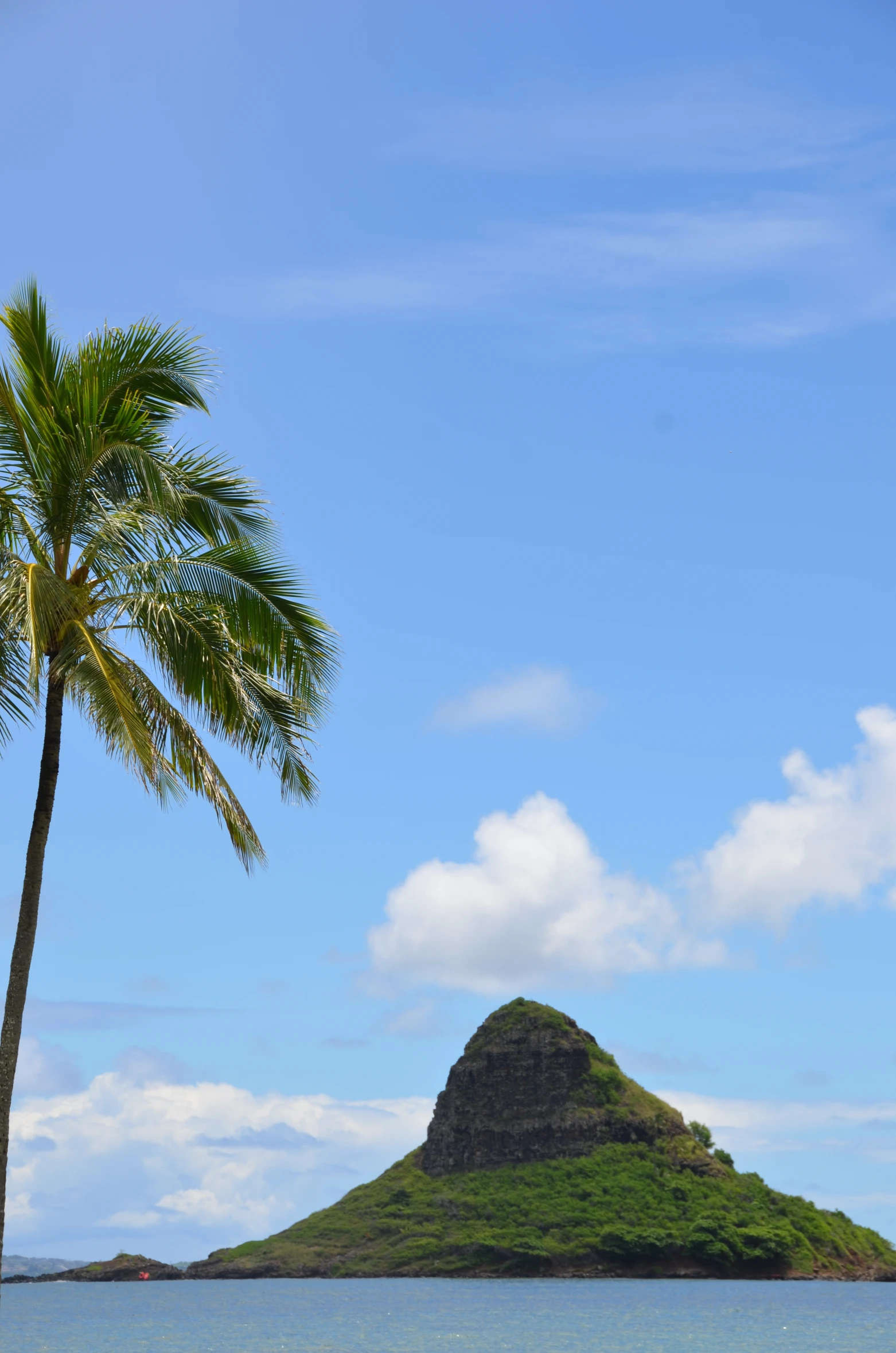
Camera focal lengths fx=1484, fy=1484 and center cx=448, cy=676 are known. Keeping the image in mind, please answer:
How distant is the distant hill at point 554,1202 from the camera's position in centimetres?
13288

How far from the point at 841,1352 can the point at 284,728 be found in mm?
47877

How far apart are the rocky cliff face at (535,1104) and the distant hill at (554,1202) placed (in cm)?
16

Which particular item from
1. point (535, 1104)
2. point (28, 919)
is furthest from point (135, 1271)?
point (28, 919)

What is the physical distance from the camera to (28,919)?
12.4 metres

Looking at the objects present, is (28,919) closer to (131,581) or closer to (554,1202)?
(131,581)

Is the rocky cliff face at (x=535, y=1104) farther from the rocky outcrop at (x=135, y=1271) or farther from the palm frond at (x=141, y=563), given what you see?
the palm frond at (x=141, y=563)

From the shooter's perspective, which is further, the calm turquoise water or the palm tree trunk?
the calm turquoise water

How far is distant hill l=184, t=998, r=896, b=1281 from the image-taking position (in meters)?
133

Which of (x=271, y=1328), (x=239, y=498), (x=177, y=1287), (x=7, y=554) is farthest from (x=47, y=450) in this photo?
(x=177, y=1287)

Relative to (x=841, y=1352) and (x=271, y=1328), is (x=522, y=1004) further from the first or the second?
(x=841, y=1352)

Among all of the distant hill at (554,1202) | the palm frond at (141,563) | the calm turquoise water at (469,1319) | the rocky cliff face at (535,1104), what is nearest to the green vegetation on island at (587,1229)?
the distant hill at (554,1202)

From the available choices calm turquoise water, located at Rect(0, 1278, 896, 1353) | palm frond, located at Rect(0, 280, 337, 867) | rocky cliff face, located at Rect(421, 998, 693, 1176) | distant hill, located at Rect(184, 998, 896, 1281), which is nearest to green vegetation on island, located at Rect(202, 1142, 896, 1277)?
distant hill, located at Rect(184, 998, 896, 1281)

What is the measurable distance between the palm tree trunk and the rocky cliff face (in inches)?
5626

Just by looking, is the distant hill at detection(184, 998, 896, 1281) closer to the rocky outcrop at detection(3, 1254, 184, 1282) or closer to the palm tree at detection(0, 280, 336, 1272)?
the rocky outcrop at detection(3, 1254, 184, 1282)
